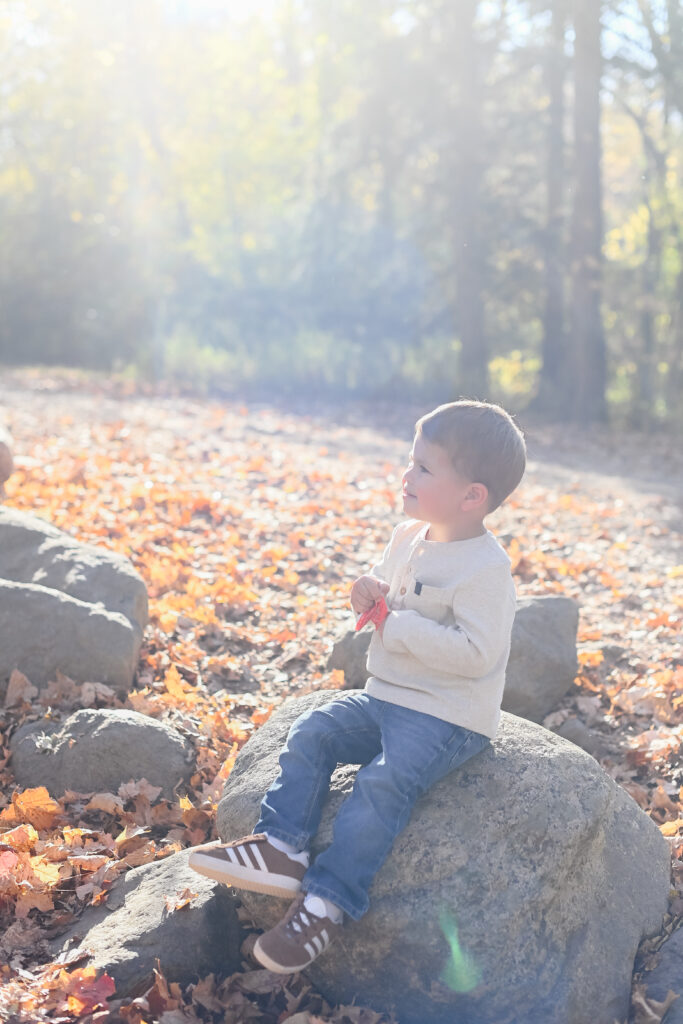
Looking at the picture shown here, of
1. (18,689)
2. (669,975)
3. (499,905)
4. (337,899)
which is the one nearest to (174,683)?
(18,689)

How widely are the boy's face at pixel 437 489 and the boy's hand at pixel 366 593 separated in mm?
255

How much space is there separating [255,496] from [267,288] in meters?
12.5

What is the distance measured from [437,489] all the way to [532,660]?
2151 millimetres

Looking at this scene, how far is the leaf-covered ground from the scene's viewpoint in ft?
10.4

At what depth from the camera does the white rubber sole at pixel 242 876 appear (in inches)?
110

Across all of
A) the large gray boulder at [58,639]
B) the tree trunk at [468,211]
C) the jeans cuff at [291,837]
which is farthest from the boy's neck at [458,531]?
the tree trunk at [468,211]

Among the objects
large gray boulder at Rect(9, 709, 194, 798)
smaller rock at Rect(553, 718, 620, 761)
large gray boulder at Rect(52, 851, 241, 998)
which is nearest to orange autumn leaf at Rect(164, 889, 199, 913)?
large gray boulder at Rect(52, 851, 241, 998)

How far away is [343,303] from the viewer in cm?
1955

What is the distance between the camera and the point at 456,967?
9.41ft

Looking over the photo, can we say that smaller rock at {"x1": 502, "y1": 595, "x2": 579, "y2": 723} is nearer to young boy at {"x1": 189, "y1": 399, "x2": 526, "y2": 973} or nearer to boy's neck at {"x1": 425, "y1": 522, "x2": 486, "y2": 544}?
young boy at {"x1": 189, "y1": 399, "x2": 526, "y2": 973}

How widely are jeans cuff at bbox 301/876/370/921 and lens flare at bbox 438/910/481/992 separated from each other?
0.86 feet

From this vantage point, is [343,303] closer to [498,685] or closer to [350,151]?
[350,151]

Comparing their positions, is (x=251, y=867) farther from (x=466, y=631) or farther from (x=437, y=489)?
(x=437, y=489)

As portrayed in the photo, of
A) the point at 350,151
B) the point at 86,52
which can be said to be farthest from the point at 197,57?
the point at 350,151
